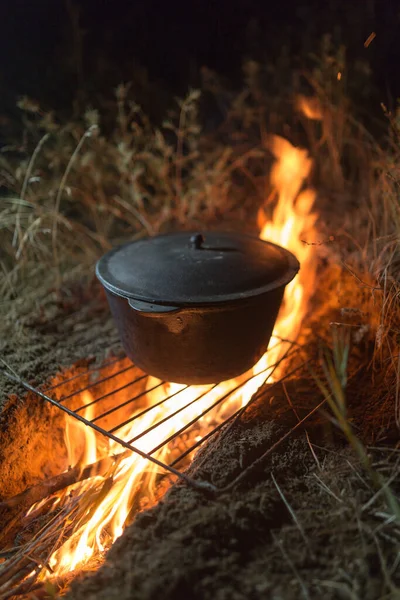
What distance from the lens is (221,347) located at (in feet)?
5.85

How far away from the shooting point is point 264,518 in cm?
137

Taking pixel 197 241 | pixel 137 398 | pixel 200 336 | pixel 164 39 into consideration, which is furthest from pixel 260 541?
pixel 164 39

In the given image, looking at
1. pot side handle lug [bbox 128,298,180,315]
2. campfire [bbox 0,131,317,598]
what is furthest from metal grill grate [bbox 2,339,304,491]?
pot side handle lug [bbox 128,298,180,315]

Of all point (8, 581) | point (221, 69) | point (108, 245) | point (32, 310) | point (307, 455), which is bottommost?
point (8, 581)

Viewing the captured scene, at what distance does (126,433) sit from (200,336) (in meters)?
0.76

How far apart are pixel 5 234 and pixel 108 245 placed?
76cm

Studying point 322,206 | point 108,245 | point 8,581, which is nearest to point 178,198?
point 108,245

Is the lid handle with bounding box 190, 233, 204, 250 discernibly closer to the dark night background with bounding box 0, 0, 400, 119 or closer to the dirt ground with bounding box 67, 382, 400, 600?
the dirt ground with bounding box 67, 382, 400, 600

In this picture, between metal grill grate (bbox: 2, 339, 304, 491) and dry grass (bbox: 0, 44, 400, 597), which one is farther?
dry grass (bbox: 0, 44, 400, 597)

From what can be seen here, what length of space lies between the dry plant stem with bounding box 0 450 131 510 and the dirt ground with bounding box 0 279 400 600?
0.12m

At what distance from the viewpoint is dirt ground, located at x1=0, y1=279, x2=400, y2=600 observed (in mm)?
1184

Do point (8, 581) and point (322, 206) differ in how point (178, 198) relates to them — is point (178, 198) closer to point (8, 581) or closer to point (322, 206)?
point (322, 206)

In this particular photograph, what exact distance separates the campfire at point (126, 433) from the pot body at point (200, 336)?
12 cm

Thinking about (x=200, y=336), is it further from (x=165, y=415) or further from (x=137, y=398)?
(x=165, y=415)
